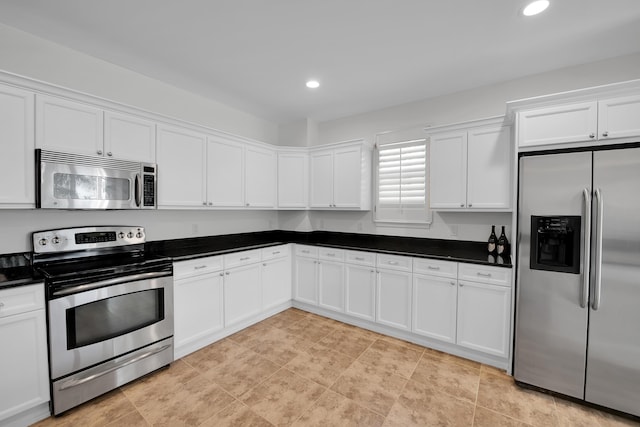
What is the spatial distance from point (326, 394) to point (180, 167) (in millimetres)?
2617

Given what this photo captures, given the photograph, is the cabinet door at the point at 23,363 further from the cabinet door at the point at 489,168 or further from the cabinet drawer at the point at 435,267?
the cabinet door at the point at 489,168

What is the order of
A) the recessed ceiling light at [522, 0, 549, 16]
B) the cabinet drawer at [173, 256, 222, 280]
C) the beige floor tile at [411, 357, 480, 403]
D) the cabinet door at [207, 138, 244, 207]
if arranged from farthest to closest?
the cabinet door at [207, 138, 244, 207] → the cabinet drawer at [173, 256, 222, 280] → the beige floor tile at [411, 357, 480, 403] → the recessed ceiling light at [522, 0, 549, 16]

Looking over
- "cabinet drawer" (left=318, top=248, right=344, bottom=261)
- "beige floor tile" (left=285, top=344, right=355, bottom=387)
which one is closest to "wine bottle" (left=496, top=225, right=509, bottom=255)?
"cabinet drawer" (left=318, top=248, right=344, bottom=261)

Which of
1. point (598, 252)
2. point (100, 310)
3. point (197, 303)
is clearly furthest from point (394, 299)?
point (100, 310)

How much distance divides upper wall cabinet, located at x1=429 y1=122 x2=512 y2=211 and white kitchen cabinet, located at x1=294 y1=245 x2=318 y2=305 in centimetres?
170

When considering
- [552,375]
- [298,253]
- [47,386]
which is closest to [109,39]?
[47,386]

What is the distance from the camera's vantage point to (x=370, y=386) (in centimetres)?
228

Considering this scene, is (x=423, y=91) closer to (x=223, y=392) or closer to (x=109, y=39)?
(x=109, y=39)

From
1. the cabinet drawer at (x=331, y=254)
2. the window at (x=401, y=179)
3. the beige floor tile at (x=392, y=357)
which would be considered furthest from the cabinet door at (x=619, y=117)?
the cabinet drawer at (x=331, y=254)

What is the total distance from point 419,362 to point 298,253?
201 cm

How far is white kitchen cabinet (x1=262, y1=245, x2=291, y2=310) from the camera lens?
3594 millimetres

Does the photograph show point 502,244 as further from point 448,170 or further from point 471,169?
point 448,170

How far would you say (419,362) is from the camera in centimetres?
264

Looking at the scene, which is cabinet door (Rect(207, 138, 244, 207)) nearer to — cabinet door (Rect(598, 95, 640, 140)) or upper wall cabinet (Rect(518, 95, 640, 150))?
upper wall cabinet (Rect(518, 95, 640, 150))
